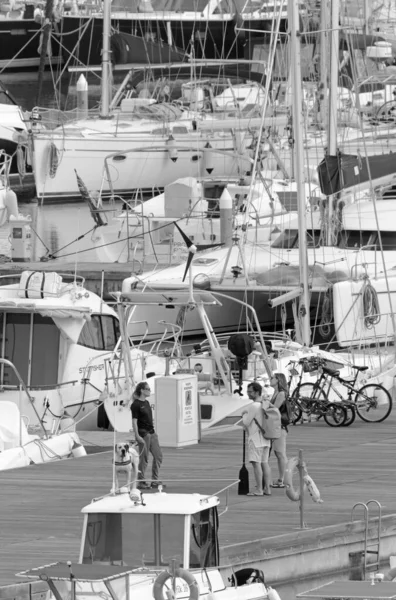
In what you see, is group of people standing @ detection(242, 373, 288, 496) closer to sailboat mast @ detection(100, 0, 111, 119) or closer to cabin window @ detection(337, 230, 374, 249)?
cabin window @ detection(337, 230, 374, 249)

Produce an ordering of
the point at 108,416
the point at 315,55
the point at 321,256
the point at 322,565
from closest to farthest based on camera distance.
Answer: the point at 322,565 < the point at 108,416 < the point at 321,256 < the point at 315,55

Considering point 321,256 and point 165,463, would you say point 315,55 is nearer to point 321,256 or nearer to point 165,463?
point 321,256

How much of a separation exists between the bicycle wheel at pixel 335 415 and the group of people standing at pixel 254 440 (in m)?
4.03

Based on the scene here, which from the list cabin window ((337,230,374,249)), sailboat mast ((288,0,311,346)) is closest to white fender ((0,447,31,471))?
sailboat mast ((288,0,311,346))

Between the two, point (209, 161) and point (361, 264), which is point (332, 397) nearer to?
point (361, 264)

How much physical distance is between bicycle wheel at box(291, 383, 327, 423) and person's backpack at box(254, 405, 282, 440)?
564 centimetres

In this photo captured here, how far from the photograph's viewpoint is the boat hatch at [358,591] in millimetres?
12422

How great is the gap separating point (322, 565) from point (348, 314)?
47.2 ft

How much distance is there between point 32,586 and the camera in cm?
1380

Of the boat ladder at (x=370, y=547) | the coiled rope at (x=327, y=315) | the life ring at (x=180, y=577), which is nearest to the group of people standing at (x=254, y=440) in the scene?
the boat ladder at (x=370, y=547)

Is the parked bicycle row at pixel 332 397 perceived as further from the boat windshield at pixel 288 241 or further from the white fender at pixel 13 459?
the boat windshield at pixel 288 241

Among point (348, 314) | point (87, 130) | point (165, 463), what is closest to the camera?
point (165, 463)

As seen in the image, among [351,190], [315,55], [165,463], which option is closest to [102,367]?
[165,463]

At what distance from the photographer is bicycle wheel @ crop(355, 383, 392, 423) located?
2452cm
